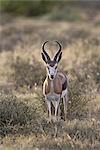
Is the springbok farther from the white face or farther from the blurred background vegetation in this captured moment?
the blurred background vegetation

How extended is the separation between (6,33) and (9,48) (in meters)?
3.74

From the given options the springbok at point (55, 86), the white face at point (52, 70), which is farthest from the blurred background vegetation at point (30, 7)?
the white face at point (52, 70)

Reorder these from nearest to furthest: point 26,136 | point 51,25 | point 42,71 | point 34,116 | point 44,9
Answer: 1. point 26,136
2. point 34,116
3. point 42,71
4. point 51,25
5. point 44,9

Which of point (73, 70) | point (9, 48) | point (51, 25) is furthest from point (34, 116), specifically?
point (51, 25)

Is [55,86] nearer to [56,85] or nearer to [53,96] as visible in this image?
[56,85]

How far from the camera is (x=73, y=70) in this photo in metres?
14.6

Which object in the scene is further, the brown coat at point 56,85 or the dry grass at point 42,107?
the brown coat at point 56,85

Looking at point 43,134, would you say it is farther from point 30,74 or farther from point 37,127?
point 30,74

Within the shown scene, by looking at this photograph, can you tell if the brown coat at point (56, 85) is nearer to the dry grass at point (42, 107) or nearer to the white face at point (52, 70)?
the white face at point (52, 70)

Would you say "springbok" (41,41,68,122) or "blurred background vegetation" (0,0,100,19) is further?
"blurred background vegetation" (0,0,100,19)

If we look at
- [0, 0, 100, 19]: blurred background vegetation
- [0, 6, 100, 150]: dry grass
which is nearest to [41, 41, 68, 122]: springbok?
[0, 6, 100, 150]: dry grass

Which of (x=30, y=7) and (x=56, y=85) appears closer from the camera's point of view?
(x=56, y=85)

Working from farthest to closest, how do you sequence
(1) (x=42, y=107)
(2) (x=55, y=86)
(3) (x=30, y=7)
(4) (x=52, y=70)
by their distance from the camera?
(3) (x=30, y=7), (1) (x=42, y=107), (2) (x=55, y=86), (4) (x=52, y=70)

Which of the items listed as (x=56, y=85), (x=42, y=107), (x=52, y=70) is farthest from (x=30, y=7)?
(x=52, y=70)
